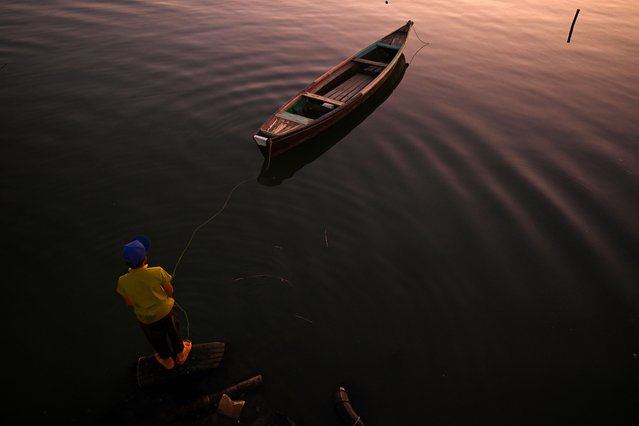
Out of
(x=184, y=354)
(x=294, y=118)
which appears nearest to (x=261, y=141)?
(x=294, y=118)

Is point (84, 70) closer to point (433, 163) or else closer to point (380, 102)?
point (380, 102)

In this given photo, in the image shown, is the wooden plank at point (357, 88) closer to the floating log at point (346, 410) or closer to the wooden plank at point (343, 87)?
the wooden plank at point (343, 87)

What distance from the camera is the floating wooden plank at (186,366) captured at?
19.2 feet

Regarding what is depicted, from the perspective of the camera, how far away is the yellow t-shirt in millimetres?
4764

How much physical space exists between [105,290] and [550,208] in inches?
420

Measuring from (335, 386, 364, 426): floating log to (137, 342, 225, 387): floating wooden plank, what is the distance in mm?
2035

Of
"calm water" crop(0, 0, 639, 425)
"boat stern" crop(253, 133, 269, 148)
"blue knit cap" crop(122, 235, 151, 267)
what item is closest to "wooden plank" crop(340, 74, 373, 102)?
"calm water" crop(0, 0, 639, 425)

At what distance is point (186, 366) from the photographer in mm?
5988

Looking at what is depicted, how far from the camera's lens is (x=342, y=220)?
30.5ft

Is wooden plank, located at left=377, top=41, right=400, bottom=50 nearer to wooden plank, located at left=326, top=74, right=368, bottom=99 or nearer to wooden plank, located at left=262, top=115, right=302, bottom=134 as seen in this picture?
wooden plank, located at left=326, top=74, right=368, bottom=99

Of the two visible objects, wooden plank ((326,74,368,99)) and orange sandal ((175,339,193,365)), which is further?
wooden plank ((326,74,368,99))

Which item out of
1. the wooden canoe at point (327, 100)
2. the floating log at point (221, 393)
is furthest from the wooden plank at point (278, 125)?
the floating log at point (221, 393)

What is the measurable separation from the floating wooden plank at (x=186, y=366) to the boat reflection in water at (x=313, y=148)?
5202 mm

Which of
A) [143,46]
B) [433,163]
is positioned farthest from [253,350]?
[143,46]
